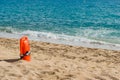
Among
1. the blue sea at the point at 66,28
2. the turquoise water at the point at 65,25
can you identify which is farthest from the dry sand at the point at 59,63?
the turquoise water at the point at 65,25

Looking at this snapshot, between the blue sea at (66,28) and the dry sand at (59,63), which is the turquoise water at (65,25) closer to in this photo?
the blue sea at (66,28)

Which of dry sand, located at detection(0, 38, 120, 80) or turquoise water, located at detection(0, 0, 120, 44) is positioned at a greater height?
dry sand, located at detection(0, 38, 120, 80)

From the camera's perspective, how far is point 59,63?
9.93m

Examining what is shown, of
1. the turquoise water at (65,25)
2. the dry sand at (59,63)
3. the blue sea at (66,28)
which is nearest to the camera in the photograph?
the dry sand at (59,63)

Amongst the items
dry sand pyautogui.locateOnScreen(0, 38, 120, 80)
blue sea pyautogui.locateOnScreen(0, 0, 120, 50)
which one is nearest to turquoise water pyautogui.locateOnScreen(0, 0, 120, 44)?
blue sea pyautogui.locateOnScreen(0, 0, 120, 50)

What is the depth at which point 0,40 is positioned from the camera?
14367 mm

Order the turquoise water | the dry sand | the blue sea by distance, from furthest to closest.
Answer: the turquoise water
the blue sea
the dry sand

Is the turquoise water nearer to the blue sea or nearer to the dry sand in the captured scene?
the blue sea

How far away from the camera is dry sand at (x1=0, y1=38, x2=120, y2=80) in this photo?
823 cm

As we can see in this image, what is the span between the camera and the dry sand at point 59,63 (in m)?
8.23

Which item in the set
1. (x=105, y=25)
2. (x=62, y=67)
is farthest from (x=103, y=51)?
(x=105, y=25)

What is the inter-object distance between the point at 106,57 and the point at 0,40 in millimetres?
4882

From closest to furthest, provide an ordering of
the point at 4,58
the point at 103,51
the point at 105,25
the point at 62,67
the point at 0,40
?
1. the point at 62,67
2. the point at 4,58
3. the point at 103,51
4. the point at 0,40
5. the point at 105,25

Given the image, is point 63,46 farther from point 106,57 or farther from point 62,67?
point 62,67
